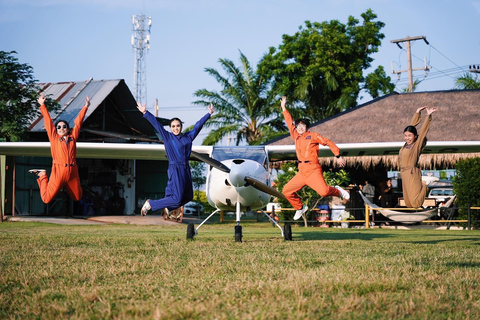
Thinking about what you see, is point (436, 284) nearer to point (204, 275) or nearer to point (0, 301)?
point (204, 275)

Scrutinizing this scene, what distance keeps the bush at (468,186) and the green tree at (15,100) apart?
57.1ft

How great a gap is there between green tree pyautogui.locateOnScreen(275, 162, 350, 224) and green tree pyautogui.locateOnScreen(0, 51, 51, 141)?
11.0 m

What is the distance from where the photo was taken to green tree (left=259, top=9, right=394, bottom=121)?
3538 centimetres

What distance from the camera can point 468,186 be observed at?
20.0 meters

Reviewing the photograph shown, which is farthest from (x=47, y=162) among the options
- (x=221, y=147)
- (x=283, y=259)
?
(x=283, y=259)

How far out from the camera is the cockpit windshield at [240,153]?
11988 mm

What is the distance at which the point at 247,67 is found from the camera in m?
35.0

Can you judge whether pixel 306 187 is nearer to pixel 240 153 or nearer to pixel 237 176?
pixel 240 153

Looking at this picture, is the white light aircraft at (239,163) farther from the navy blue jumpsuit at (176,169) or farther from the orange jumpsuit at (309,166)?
the orange jumpsuit at (309,166)

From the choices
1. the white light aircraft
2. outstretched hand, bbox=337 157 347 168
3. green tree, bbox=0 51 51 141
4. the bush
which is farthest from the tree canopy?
the bush

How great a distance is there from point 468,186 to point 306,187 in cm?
595

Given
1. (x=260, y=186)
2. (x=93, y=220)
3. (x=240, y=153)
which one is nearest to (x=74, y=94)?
(x=93, y=220)

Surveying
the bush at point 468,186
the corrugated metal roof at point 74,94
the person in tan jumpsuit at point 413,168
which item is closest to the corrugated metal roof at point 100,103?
the corrugated metal roof at point 74,94

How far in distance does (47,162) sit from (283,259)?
20.8 meters
